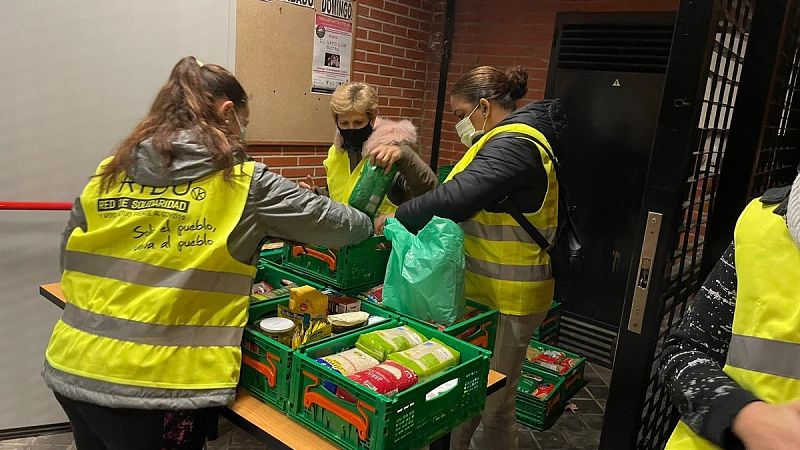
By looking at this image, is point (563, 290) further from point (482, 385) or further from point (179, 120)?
point (179, 120)

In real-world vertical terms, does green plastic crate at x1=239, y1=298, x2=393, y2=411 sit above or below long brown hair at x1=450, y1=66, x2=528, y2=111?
below

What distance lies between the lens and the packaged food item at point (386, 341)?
4.91ft

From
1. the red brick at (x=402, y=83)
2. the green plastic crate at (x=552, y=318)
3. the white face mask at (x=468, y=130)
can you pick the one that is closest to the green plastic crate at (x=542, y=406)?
the green plastic crate at (x=552, y=318)

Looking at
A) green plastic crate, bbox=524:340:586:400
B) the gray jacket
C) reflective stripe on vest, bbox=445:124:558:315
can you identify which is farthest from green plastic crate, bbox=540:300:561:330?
the gray jacket

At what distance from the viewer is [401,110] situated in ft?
14.3

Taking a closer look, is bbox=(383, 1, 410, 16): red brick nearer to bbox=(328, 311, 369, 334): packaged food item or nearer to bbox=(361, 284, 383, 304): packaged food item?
bbox=(361, 284, 383, 304): packaged food item

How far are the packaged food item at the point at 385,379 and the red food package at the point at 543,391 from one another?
188cm

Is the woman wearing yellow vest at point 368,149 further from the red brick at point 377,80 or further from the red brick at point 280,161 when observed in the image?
the red brick at point 377,80

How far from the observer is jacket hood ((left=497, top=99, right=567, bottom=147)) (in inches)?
77.7

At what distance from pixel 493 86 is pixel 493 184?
0.45m

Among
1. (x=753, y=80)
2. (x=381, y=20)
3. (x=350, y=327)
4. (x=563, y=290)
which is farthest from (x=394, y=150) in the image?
(x=563, y=290)

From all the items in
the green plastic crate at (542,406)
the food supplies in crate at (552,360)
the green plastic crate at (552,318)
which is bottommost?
the green plastic crate at (542,406)

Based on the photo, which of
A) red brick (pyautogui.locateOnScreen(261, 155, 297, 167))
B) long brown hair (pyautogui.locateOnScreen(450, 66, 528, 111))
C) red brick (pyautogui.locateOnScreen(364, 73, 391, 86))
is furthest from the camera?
red brick (pyautogui.locateOnScreen(364, 73, 391, 86))

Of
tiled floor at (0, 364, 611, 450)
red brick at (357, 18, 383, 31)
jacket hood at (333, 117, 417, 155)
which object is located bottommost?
tiled floor at (0, 364, 611, 450)
